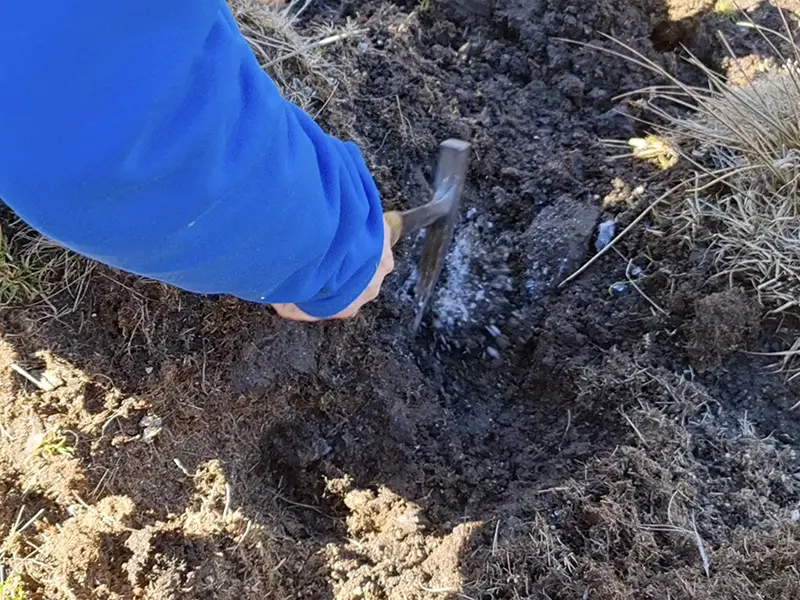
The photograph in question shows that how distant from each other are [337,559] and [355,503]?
159 millimetres

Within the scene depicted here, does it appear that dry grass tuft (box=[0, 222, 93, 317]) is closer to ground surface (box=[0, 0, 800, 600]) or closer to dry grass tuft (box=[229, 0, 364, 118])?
ground surface (box=[0, 0, 800, 600])

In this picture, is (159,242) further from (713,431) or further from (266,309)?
(713,431)

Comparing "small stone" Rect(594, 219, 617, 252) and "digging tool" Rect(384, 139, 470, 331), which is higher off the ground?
"digging tool" Rect(384, 139, 470, 331)

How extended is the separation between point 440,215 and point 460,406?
56cm

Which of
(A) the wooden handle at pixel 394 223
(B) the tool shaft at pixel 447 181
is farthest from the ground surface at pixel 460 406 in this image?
(A) the wooden handle at pixel 394 223

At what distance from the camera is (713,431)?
6.19 ft

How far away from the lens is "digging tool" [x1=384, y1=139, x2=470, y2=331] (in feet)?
6.70

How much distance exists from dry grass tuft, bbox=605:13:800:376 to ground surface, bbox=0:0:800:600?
0.09m

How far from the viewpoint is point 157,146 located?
833mm

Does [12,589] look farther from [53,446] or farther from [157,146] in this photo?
[157,146]

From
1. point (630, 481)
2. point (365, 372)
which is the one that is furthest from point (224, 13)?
point (630, 481)

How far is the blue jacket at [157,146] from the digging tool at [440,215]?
930 millimetres

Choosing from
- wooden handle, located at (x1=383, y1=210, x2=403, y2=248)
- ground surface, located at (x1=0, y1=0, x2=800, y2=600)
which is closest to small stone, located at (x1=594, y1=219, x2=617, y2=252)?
ground surface, located at (x1=0, y1=0, x2=800, y2=600)

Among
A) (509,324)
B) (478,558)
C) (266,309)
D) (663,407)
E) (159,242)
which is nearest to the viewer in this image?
(159,242)
